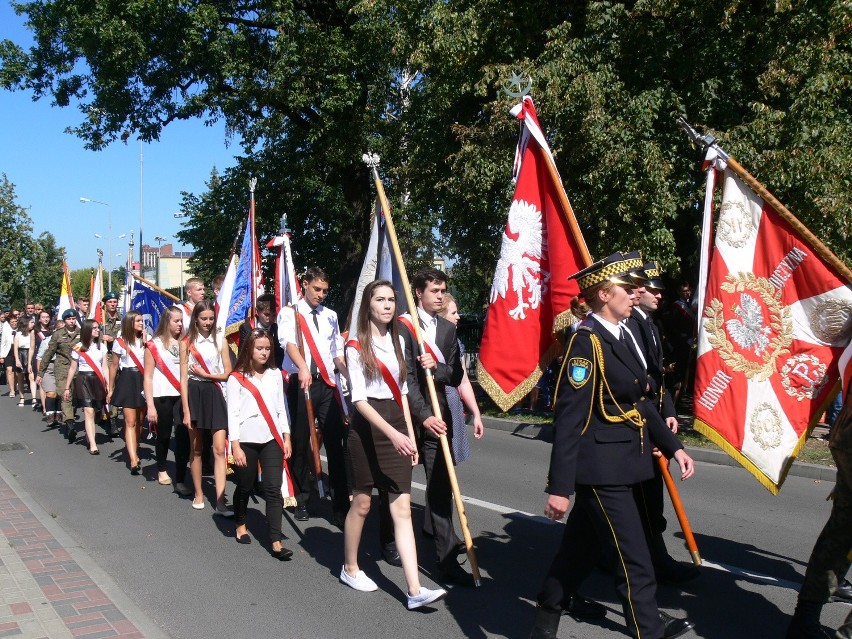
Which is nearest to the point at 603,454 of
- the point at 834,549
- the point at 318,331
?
the point at 834,549

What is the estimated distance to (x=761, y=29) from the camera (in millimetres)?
12367

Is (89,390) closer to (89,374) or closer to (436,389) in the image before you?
(89,374)

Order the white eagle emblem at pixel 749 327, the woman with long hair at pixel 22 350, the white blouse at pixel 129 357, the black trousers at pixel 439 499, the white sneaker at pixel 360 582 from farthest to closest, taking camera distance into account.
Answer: the woman with long hair at pixel 22 350, the white blouse at pixel 129 357, the black trousers at pixel 439 499, the white sneaker at pixel 360 582, the white eagle emblem at pixel 749 327

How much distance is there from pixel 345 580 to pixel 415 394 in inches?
50.6

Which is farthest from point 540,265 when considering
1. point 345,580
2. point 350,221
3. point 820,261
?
point 350,221

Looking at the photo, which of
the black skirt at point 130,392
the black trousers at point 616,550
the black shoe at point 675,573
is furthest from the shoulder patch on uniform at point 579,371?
the black skirt at point 130,392

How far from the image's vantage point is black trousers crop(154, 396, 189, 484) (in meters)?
8.57

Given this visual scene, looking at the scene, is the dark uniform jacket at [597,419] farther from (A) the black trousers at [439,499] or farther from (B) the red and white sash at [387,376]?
(A) the black trousers at [439,499]

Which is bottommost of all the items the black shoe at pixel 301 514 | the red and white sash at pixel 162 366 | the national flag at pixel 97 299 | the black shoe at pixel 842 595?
the black shoe at pixel 842 595

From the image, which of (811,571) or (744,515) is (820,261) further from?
(744,515)

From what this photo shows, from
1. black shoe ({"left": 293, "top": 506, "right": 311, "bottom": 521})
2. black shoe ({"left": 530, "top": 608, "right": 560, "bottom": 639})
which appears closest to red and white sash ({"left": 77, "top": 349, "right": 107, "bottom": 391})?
black shoe ({"left": 293, "top": 506, "right": 311, "bottom": 521})

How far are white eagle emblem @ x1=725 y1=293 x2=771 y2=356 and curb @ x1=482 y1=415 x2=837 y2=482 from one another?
2385 millimetres

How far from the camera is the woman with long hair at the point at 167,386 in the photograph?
857 cm

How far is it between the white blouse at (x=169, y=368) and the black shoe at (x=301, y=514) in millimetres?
2006
